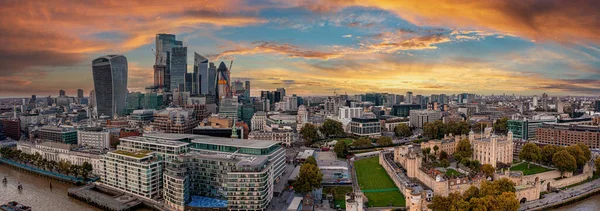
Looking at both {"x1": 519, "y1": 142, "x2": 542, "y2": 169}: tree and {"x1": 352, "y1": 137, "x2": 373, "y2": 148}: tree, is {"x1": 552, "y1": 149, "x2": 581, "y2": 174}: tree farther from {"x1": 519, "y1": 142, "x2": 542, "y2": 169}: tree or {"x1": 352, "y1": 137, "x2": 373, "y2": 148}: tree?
{"x1": 352, "y1": 137, "x2": 373, "y2": 148}: tree

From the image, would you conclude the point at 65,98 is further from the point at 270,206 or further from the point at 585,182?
the point at 585,182

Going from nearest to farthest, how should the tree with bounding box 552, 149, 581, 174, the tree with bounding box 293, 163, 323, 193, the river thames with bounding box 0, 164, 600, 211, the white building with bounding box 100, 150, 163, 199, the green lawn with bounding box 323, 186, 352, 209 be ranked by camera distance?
the green lawn with bounding box 323, 186, 352, 209 → the tree with bounding box 293, 163, 323, 193 → the river thames with bounding box 0, 164, 600, 211 → the white building with bounding box 100, 150, 163, 199 → the tree with bounding box 552, 149, 581, 174

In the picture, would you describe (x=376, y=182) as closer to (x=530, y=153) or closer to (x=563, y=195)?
(x=563, y=195)

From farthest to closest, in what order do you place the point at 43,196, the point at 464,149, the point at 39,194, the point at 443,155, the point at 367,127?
the point at 367,127 < the point at 464,149 < the point at 443,155 < the point at 39,194 < the point at 43,196

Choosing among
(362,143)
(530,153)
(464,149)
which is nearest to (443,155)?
(464,149)

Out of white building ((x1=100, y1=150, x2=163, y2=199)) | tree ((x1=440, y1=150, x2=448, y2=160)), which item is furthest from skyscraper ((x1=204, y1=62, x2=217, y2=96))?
tree ((x1=440, y1=150, x2=448, y2=160))

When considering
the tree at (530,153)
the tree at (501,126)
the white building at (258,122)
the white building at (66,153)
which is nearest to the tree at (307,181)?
the white building at (66,153)

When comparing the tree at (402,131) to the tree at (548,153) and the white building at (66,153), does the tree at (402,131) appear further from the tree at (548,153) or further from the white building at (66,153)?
the white building at (66,153)
